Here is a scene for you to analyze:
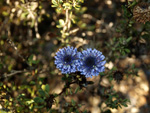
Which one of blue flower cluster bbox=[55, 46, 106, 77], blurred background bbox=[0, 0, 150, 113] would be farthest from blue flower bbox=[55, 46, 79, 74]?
blurred background bbox=[0, 0, 150, 113]

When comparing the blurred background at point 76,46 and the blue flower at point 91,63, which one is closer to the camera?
the blue flower at point 91,63

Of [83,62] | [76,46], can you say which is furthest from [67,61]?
[76,46]

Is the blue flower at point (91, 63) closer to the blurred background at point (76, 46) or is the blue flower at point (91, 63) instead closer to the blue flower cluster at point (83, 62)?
the blue flower cluster at point (83, 62)

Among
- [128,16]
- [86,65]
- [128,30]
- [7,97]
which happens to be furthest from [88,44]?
[7,97]

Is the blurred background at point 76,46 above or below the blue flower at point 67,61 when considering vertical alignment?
above

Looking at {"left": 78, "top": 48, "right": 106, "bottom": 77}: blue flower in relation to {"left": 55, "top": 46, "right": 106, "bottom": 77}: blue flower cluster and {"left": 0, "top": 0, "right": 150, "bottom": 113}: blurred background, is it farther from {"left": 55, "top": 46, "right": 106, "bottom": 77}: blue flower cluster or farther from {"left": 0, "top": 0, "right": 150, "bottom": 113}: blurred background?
{"left": 0, "top": 0, "right": 150, "bottom": 113}: blurred background

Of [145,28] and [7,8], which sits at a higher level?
[7,8]

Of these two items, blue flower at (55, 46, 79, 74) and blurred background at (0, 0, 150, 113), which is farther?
blurred background at (0, 0, 150, 113)

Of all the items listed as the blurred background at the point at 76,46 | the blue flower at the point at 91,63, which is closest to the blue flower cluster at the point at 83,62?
the blue flower at the point at 91,63

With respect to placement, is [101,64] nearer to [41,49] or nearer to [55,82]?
[55,82]
